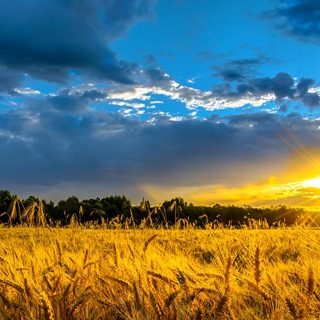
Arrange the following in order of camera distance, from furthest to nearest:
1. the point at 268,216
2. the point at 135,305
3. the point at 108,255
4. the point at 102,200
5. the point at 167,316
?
1. the point at 102,200
2. the point at 268,216
3. the point at 108,255
4. the point at 135,305
5. the point at 167,316

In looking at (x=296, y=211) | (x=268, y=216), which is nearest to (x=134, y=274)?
(x=296, y=211)

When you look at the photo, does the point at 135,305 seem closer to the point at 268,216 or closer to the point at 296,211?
the point at 296,211

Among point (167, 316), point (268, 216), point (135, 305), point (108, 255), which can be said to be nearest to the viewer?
point (167, 316)

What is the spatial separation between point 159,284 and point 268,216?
35.1 meters

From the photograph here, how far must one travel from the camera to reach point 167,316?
2.62m

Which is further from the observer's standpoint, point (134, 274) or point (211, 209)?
point (211, 209)

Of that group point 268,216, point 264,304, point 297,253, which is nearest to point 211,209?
point 268,216

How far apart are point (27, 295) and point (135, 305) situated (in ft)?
2.61

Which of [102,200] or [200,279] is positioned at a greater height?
[102,200]

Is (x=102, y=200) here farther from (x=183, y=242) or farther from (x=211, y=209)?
(x=183, y=242)

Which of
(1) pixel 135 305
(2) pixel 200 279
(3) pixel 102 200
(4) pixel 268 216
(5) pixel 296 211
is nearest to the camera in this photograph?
(1) pixel 135 305

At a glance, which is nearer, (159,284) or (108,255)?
(159,284)

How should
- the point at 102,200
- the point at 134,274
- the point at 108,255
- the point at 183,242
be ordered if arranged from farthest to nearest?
the point at 102,200, the point at 183,242, the point at 108,255, the point at 134,274

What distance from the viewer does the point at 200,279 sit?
3.19m
